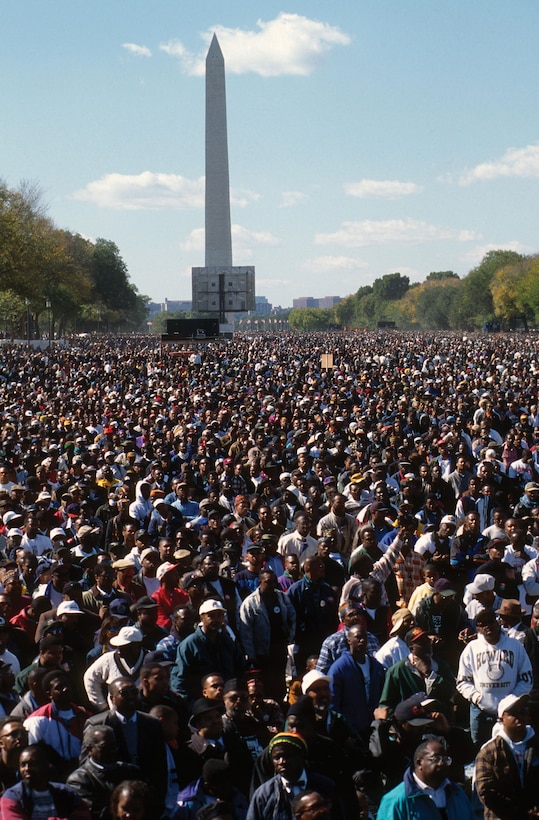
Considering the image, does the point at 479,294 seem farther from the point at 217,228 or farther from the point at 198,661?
the point at 198,661

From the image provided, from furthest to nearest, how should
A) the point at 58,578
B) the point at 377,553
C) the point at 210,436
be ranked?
the point at 210,436
the point at 377,553
the point at 58,578

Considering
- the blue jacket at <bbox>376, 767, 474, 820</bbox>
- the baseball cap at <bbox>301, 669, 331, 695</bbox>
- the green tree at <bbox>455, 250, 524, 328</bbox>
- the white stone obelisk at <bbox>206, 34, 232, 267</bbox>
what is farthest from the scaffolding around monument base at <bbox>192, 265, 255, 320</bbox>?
A: the blue jacket at <bbox>376, 767, 474, 820</bbox>

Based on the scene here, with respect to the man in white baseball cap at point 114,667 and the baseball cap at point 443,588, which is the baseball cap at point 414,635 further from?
the man in white baseball cap at point 114,667

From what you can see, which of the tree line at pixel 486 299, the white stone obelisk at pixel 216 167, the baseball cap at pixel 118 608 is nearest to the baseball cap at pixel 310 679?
the baseball cap at pixel 118 608

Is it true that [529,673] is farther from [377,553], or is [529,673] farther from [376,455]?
[376,455]

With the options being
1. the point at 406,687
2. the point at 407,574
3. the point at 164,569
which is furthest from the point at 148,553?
the point at 406,687

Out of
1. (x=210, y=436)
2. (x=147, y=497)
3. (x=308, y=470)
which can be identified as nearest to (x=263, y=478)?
(x=308, y=470)
